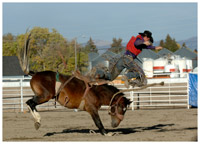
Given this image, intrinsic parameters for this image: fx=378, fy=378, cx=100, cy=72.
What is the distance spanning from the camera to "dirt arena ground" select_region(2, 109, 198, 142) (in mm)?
7938

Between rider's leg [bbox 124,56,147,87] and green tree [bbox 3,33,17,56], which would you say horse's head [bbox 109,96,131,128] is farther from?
green tree [bbox 3,33,17,56]

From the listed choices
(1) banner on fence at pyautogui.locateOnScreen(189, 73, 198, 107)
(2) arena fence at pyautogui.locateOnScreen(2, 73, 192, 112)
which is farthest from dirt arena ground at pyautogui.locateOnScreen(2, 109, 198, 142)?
(1) banner on fence at pyautogui.locateOnScreen(189, 73, 198, 107)

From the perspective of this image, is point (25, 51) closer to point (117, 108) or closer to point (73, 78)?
point (73, 78)

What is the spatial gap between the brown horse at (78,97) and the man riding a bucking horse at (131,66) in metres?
0.30

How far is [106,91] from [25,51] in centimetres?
205

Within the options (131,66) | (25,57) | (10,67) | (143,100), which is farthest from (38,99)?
(10,67)

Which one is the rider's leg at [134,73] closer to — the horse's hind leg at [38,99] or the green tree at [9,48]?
the horse's hind leg at [38,99]

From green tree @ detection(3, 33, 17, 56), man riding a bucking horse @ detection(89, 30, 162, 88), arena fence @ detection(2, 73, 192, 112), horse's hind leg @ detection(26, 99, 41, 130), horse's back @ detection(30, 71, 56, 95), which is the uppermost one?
green tree @ detection(3, 33, 17, 56)

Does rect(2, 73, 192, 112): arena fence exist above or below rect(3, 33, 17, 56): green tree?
below

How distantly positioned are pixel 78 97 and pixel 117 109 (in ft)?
2.88

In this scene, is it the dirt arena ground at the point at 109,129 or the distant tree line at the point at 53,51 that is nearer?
the dirt arena ground at the point at 109,129

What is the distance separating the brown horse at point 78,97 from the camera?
8.12m

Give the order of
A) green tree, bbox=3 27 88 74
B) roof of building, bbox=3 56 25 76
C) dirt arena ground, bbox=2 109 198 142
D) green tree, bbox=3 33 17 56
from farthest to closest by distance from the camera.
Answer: green tree, bbox=3 33 17 56
roof of building, bbox=3 56 25 76
green tree, bbox=3 27 88 74
dirt arena ground, bbox=2 109 198 142

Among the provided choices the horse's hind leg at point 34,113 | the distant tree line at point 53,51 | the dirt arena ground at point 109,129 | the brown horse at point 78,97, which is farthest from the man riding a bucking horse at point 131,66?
the distant tree line at point 53,51
